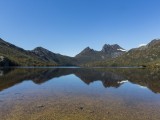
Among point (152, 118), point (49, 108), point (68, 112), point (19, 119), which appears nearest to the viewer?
point (19, 119)

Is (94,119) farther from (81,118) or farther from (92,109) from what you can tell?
(92,109)

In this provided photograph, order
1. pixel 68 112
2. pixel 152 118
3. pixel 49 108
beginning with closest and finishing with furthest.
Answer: pixel 152 118 < pixel 68 112 < pixel 49 108

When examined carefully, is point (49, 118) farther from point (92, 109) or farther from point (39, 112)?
point (92, 109)

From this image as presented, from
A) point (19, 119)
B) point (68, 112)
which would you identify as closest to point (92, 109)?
point (68, 112)

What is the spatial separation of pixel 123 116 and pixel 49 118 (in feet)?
36.3

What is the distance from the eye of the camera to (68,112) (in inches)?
1324

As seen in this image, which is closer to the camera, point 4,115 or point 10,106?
point 4,115

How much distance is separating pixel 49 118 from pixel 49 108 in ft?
21.1

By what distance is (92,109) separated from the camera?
Answer: 36469 millimetres

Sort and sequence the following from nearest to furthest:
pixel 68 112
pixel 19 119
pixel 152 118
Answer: pixel 19 119
pixel 152 118
pixel 68 112

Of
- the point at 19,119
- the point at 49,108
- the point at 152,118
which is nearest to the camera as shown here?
the point at 19,119

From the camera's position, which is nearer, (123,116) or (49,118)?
(49,118)

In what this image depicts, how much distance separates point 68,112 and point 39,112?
4531 millimetres

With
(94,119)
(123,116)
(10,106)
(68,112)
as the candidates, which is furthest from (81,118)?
(10,106)
